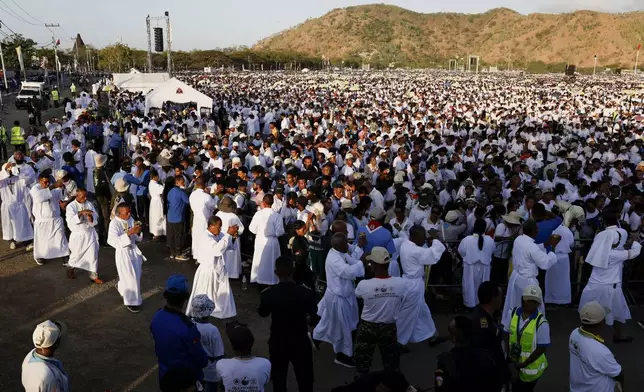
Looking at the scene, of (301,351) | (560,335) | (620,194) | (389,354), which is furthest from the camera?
(620,194)

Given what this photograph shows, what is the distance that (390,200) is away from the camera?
9383mm

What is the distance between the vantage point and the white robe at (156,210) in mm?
9102

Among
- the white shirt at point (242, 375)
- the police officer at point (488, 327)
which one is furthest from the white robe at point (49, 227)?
the police officer at point (488, 327)

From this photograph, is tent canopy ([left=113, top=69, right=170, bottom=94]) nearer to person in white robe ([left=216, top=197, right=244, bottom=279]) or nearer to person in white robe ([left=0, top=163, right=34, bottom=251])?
person in white robe ([left=0, top=163, right=34, bottom=251])

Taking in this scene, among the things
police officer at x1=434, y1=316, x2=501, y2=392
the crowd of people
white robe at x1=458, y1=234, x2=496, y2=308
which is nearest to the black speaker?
the crowd of people

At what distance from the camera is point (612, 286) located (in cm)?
604

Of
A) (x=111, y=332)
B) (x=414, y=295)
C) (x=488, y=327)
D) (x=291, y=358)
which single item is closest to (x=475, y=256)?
(x=414, y=295)

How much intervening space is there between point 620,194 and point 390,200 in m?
3.70

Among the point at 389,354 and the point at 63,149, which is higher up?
the point at 63,149

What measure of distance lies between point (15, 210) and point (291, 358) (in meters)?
6.66

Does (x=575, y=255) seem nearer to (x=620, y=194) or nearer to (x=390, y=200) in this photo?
(x=620, y=194)

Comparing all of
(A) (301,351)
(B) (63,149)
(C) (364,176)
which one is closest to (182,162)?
(C) (364,176)

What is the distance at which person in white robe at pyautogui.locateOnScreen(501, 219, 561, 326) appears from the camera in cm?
558

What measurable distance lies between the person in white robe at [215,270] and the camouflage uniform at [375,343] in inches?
78.9
